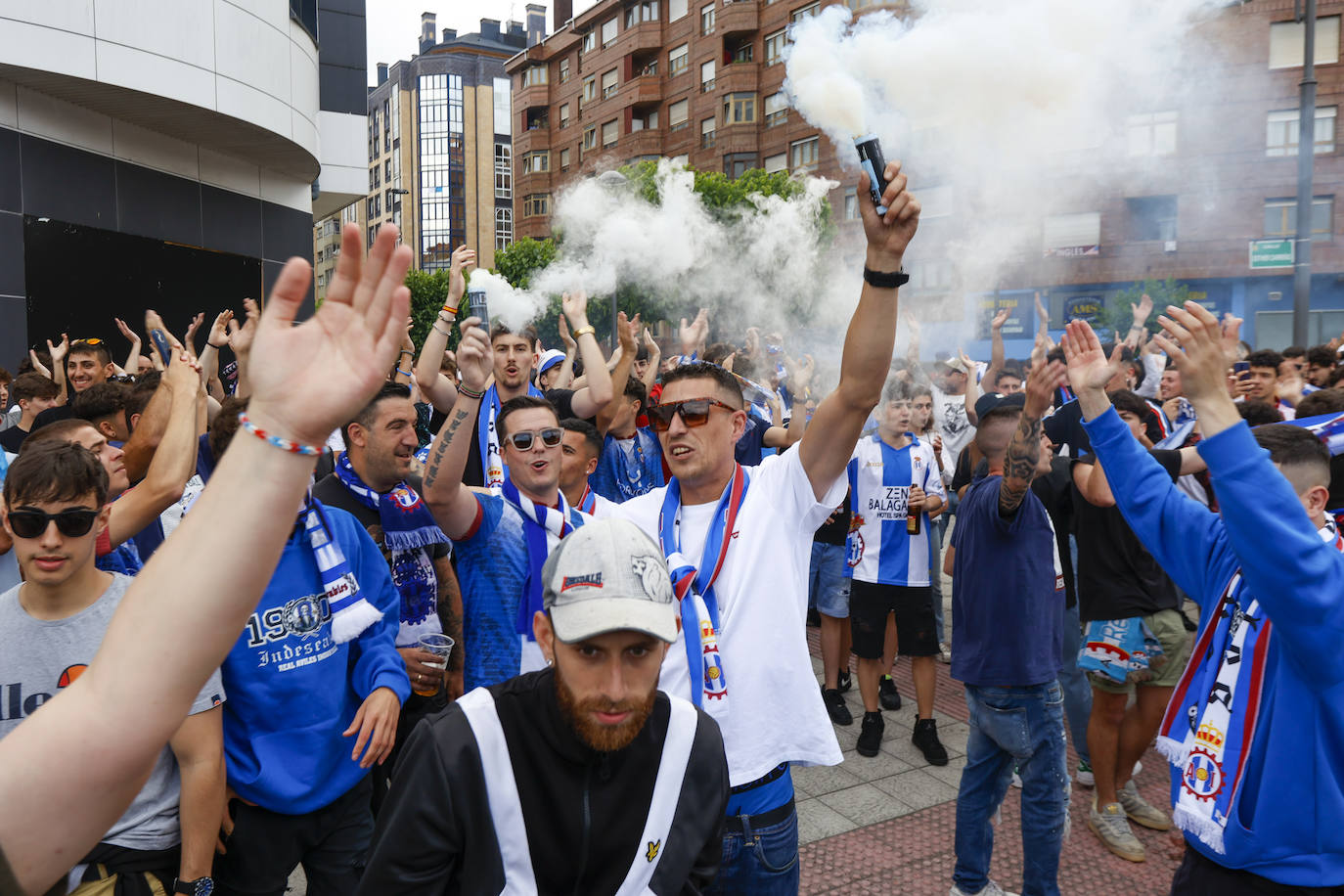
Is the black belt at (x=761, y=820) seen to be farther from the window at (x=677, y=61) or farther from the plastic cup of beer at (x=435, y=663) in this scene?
the window at (x=677, y=61)

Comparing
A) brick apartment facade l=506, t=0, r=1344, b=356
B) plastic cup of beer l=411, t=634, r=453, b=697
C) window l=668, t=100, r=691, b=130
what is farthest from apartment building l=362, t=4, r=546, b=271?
plastic cup of beer l=411, t=634, r=453, b=697

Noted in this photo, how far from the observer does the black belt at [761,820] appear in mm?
2664

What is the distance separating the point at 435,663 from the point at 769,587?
4.87 ft

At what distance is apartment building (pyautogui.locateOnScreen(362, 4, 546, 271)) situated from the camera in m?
82.5

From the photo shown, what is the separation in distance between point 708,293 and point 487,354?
2509 cm

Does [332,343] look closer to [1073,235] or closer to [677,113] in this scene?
[1073,235]

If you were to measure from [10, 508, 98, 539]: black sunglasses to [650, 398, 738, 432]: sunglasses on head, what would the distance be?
1.80 metres

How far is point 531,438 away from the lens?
3.65m

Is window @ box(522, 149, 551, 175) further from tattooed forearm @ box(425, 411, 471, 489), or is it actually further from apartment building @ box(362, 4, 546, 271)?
tattooed forearm @ box(425, 411, 471, 489)

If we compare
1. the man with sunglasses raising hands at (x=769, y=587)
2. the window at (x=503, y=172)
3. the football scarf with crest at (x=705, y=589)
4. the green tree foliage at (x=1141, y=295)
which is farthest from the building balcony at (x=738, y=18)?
the window at (x=503, y=172)

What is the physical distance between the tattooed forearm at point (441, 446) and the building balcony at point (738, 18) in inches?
1537

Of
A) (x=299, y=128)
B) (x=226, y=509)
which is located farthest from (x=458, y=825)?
(x=299, y=128)

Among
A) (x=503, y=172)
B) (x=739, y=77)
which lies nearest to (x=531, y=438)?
(x=739, y=77)

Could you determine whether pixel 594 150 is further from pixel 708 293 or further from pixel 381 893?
pixel 381 893
